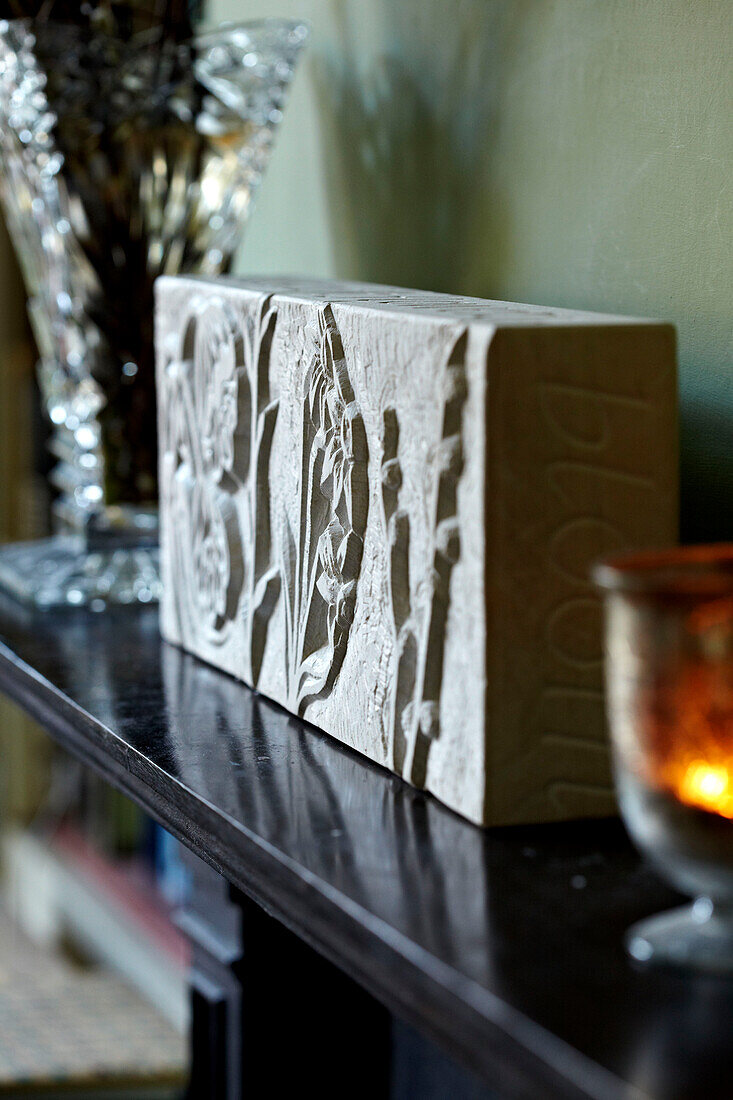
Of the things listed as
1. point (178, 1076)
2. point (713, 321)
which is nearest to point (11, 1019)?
point (178, 1076)

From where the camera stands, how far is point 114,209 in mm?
1067

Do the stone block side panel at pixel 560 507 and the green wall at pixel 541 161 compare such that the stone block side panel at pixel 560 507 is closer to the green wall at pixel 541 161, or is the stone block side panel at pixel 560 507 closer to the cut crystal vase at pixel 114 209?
the green wall at pixel 541 161

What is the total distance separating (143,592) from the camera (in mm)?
1104

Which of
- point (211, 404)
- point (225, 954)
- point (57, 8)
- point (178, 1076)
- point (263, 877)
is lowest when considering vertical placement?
point (178, 1076)

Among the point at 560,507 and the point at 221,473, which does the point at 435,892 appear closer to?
the point at 560,507

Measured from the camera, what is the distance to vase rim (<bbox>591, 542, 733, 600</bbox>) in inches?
16.6

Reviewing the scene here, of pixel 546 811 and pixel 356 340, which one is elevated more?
pixel 356 340

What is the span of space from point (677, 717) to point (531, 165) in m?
0.45

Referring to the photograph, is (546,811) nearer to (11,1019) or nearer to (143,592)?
(143,592)

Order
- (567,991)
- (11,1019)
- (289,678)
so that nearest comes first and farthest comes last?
(567,991) < (289,678) < (11,1019)

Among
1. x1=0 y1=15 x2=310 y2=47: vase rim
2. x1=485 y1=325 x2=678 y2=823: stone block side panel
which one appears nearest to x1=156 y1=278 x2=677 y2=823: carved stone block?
x1=485 y1=325 x2=678 y2=823: stone block side panel

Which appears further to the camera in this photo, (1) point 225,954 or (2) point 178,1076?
(2) point 178,1076

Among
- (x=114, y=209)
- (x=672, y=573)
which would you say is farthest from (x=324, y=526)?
(x=114, y=209)

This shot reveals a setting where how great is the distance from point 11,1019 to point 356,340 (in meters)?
1.06
